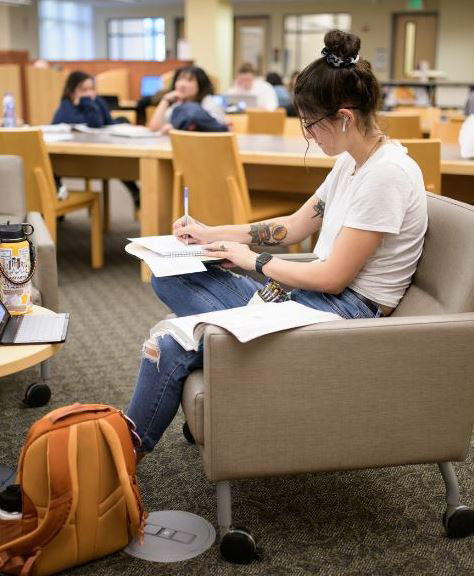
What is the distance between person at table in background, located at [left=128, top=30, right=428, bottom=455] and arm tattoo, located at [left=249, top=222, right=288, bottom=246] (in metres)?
0.26

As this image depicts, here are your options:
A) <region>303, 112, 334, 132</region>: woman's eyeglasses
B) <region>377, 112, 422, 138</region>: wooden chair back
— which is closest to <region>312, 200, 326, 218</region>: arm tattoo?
<region>303, 112, 334, 132</region>: woman's eyeglasses

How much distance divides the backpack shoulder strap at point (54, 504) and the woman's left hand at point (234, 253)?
1.95 feet

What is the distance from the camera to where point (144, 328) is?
3.31 m

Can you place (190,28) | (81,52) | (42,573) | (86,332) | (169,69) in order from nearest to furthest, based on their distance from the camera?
(42,573), (86,332), (169,69), (190,28), (81,52)

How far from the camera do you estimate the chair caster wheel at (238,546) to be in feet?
5.28

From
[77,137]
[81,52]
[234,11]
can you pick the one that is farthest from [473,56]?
[77,137]

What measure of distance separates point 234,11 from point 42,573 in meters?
16.7

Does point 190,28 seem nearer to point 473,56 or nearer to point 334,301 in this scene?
point 473,56

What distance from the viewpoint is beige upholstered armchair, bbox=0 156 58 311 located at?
2436 millimetres

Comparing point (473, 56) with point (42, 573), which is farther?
point (473, 56)

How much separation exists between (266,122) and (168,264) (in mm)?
3898

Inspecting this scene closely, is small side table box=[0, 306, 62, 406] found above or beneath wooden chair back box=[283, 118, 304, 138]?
beneath

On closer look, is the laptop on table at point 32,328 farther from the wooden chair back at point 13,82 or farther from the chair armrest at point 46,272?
the wooden chair back at point 13,82

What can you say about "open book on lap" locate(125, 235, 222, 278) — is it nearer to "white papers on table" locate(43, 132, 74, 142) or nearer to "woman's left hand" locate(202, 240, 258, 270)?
"woman's left hand" locate(202, 240, 258, 270)
